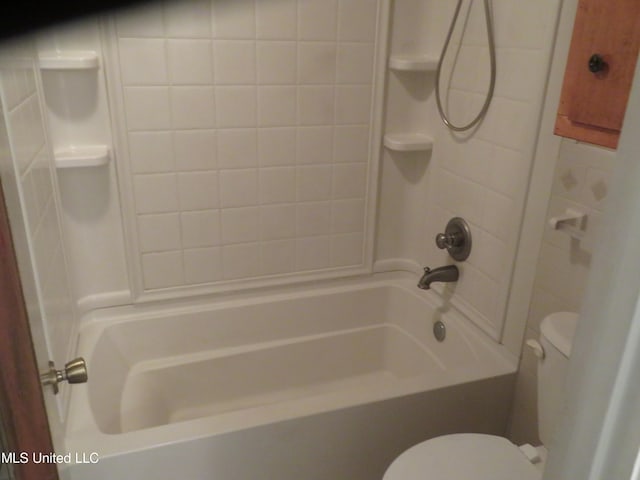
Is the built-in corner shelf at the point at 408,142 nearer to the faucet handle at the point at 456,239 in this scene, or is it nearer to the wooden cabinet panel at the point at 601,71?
the faucet handle at the point at 456,239

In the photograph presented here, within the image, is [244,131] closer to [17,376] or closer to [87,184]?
[87,184]

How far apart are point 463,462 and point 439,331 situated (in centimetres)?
75

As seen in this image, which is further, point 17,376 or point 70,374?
point 70,374

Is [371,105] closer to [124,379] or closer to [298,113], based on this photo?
[298,113]

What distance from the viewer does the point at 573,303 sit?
1.41m

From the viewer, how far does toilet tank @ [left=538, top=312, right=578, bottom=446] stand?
47.4 inches

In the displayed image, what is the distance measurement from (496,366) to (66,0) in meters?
1.52

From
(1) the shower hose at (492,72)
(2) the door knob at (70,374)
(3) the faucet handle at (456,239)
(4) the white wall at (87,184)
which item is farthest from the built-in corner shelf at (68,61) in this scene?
(3) the faucet handle at (456,239)

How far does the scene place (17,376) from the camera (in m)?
0.76

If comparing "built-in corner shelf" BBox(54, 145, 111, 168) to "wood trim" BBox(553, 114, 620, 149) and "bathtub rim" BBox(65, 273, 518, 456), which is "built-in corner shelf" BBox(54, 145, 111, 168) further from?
"wood trim" BBox(553, 114, 620, 149)

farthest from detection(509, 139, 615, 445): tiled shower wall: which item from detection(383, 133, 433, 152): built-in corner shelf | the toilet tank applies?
detection(383, 133, 433, 152): built-in corner shelf

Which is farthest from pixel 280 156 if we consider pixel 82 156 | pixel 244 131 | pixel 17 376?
pixel 17 376

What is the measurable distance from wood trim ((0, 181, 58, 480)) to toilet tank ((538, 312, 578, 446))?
3.47ft

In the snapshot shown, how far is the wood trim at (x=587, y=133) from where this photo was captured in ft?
3.42
